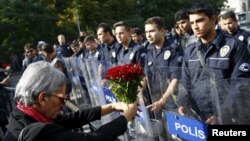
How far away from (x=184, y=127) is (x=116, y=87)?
620 millimetres

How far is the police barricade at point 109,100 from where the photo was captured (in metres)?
3.31

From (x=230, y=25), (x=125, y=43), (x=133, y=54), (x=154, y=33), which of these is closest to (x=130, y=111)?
(x=154, y=33)

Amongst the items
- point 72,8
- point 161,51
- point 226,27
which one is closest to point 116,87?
point 161,51

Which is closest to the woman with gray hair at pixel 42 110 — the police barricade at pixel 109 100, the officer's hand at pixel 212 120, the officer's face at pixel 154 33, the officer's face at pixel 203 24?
the officer's hand at pixel 212 120

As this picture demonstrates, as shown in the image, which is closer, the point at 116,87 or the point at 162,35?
the point at 116,87

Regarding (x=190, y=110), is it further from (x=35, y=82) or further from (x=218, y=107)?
(x=35, y=82)

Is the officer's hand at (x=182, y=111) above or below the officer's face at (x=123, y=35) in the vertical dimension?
below

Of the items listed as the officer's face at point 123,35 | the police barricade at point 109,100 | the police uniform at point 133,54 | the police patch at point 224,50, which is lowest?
the police barricade at point 109,100

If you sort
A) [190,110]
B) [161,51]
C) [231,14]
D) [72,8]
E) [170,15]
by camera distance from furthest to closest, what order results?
→ [170,15], [72,8], [231,14], [161,51], [190,110]

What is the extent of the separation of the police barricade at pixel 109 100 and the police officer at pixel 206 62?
1.84 ft

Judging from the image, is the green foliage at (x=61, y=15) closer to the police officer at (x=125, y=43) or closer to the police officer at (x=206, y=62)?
the police officer at (x=125, y=43)

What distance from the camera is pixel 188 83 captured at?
2668 mm

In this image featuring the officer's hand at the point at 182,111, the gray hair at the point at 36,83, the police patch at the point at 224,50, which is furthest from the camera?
the police patch at the point at 224,50

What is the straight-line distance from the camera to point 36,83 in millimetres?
2395
